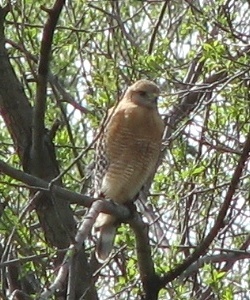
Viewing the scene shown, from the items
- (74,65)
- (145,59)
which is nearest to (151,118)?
(145,59)

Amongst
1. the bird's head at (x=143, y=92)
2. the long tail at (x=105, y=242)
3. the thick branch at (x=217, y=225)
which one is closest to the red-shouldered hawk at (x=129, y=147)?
the bird's head at (x=143, y=92)

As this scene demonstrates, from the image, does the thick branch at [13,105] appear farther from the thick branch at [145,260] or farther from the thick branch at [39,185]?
the thick branch at [39,185]

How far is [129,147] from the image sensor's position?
15.8ft

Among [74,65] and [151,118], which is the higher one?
[74,65]

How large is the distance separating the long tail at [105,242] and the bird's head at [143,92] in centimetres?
62

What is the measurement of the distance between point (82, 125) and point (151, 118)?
1.11 meters

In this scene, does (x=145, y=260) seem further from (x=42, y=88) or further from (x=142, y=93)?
(x=142, y=93)

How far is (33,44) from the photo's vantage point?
463 centimetres

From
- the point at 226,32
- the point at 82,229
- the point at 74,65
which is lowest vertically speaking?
the point at 82,229

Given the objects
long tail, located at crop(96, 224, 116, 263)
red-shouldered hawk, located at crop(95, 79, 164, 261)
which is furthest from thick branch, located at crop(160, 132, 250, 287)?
red-shouldered hawk, located at crop(95, 79, 164, 261)

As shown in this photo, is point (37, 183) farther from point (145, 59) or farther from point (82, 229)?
point (145, 59)

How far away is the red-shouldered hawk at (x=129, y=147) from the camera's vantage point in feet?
15.5

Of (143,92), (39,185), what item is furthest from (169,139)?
(39,185)

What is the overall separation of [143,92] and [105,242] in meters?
0.72
